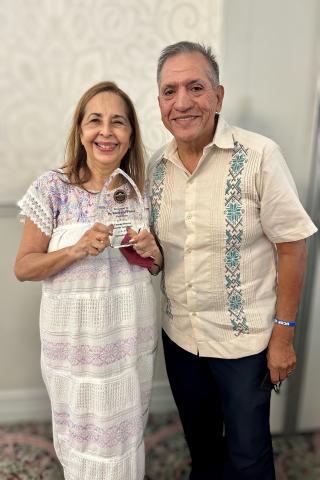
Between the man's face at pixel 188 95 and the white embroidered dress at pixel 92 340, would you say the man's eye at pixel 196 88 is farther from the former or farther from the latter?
the white embroidered dress at pixel 92 340

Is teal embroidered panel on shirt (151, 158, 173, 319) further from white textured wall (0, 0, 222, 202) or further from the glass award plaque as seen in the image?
white textured wall (0, 0, 222, 202)

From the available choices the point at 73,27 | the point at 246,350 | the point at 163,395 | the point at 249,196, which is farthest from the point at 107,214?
the point at 163,395

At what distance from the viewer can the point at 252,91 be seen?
1541 millimetres

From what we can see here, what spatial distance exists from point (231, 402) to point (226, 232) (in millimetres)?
520

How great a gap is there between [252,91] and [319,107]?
0.25 meters

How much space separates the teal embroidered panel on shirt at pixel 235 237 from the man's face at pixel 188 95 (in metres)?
0.12

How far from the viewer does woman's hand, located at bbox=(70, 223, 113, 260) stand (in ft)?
3.50

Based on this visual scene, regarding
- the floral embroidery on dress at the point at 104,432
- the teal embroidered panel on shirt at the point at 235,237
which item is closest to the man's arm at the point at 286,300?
the teal embroidered panel on shirt at the point at 235,237

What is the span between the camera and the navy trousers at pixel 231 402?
1249 millimetres

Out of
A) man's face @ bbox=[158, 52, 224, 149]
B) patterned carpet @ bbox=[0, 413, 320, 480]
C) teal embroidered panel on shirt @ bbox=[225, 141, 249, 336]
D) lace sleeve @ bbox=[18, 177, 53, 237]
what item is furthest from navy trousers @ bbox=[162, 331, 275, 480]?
man's face @ bbox=[158, 52, 224, 149]

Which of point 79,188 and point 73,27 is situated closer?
point 79,188

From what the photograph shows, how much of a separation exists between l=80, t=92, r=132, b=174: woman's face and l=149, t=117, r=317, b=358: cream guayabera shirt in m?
0.16

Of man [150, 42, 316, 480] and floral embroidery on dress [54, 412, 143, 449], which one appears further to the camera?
floral embroidery on dress [54, 412, 143, 449]

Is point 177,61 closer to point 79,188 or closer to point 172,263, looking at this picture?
point 79,188
